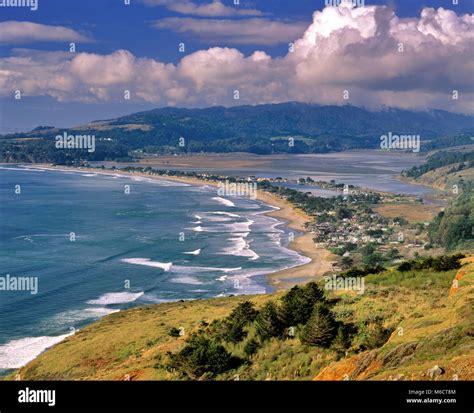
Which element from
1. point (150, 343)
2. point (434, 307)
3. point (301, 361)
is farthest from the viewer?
point (150, 343)

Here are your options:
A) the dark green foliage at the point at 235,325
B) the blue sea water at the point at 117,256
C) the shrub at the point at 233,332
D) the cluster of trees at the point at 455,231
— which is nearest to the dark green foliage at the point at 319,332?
the shrub at the point at 233,332

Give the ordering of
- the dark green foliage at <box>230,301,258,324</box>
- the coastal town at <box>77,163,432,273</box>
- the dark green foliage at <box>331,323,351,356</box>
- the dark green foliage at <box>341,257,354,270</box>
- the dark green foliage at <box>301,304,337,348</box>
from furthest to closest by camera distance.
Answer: the coastal town at <box>77,163,432,273</box>, the dark green foliage at <box>341,257,354,270</box>, the dark green foliage at <box>230,301,258,324</box>, the dark green foliage at <box>301,304,337,348</box>, the dark green foliage at <box>331,323,351,356</box>

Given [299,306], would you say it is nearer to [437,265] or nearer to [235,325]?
[235,325]

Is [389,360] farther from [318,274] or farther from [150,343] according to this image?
[318,274]

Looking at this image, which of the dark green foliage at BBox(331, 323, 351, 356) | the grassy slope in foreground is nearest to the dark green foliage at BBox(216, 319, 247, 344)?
the grassy slope in foreground

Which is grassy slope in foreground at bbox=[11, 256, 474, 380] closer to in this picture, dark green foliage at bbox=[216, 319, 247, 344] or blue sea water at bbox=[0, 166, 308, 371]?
dark green foliage at bbox=[216, 319, 247, 344]

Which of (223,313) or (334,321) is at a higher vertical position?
(334,321)
